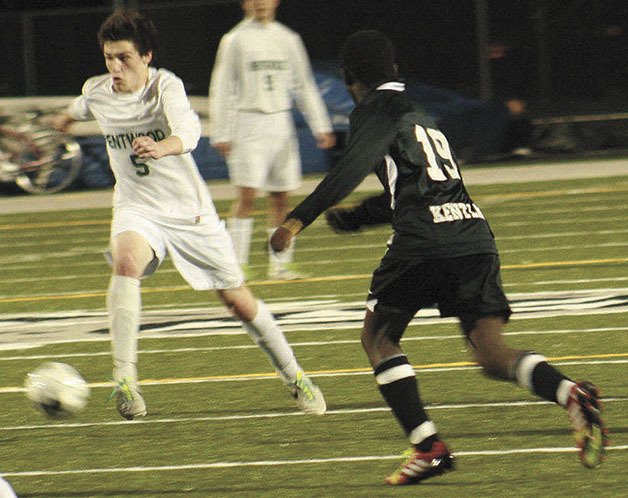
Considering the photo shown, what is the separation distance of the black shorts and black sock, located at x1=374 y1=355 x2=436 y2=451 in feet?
0.68

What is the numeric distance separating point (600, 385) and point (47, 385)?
250cm

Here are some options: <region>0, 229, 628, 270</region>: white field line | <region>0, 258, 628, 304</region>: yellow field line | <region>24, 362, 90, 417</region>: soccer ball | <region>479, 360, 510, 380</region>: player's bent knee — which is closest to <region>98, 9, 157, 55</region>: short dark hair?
<region>24, 362, 90, 417</region>: soccer ball

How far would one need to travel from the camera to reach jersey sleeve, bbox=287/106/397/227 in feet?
17.8

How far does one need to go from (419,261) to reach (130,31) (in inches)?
82.0

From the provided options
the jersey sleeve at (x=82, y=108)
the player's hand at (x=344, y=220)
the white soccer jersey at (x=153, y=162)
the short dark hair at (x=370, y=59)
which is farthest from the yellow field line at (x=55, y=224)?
the short dark hair at (x=370, y=59)

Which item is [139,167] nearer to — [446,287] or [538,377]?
[446,287]

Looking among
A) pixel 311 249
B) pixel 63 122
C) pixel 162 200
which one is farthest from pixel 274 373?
pixel 311 249

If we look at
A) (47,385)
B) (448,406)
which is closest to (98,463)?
(47,385)

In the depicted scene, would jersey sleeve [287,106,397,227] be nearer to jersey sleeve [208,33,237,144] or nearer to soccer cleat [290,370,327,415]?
soccer cleat [290,370,327,415]

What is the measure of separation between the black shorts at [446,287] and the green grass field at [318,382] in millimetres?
609

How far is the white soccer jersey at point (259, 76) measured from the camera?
11.9 meters

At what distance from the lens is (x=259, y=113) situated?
39.3 feet

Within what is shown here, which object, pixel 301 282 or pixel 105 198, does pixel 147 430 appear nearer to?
pixel 301 282

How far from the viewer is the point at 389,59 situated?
226 inches
